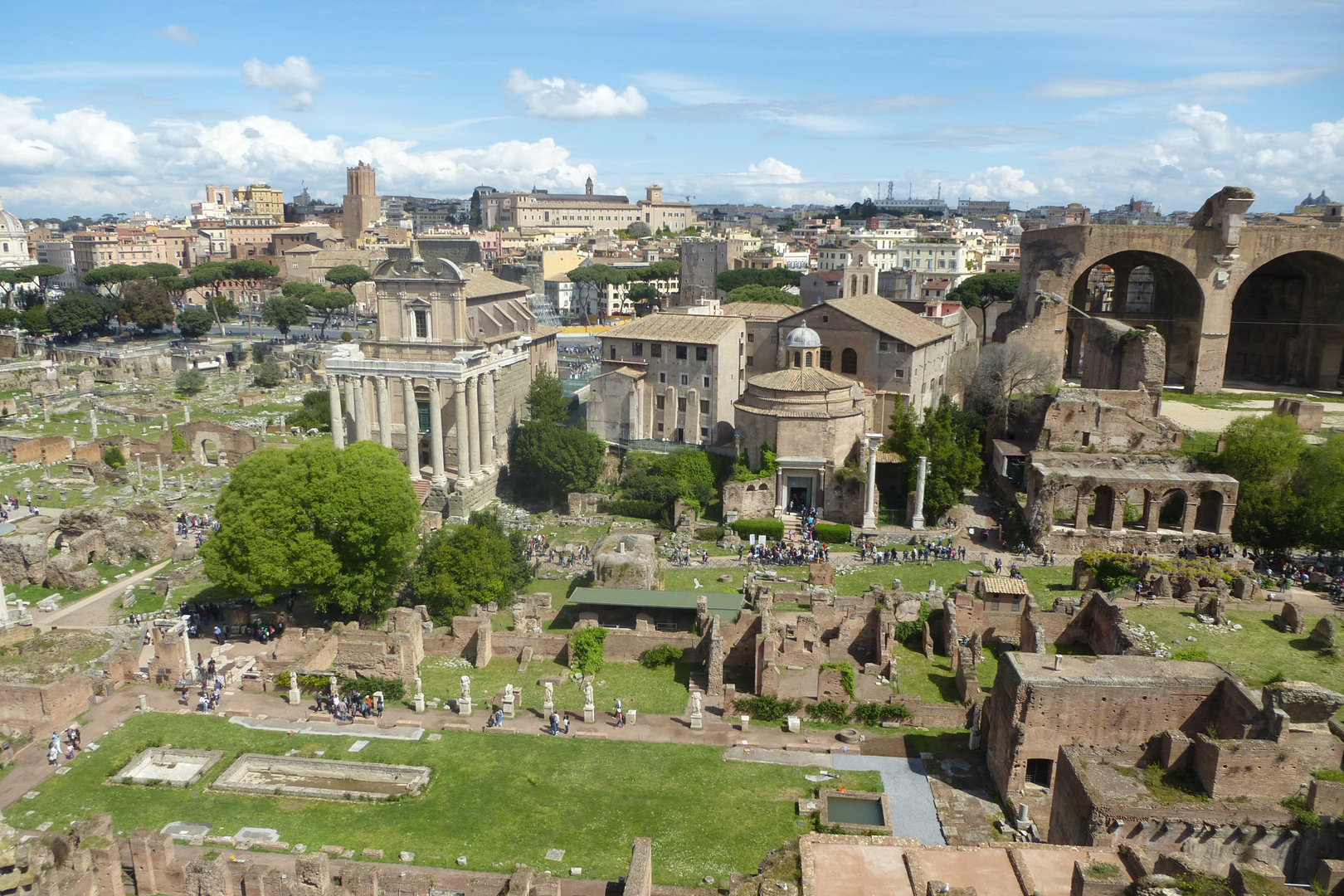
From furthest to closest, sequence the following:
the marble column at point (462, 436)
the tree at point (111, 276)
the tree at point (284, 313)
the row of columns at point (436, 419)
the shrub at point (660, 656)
A: 1. the tree at point (111, 276)
2. the tree at point (284, 313)
3. the row of columns at point (436, 419)
4. the marble column at point (462, 436)
5. the shrub at point (660, 656)

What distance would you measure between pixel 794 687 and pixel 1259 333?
157 ft

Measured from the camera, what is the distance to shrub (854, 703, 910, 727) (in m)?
27.1

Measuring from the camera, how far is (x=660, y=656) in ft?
102

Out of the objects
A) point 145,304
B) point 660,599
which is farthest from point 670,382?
point 145,304

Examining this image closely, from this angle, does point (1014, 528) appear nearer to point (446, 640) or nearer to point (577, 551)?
point (577, 551)

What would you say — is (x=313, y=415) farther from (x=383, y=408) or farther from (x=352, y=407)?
(x=383, y=408)

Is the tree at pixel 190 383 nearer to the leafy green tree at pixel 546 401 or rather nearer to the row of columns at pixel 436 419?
the row of columns at pixel 436 419

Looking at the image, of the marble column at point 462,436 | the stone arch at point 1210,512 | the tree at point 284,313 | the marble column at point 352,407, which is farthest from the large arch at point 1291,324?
the tree at point 284,313

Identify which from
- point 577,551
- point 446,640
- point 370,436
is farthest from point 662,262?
point 446,640

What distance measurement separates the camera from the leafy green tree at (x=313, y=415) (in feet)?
209

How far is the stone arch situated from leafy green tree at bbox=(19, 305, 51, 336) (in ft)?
360

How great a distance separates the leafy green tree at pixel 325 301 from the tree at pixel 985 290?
226 ft

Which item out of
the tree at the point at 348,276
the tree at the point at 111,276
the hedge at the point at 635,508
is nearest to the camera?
the hedge at the point at 635,508

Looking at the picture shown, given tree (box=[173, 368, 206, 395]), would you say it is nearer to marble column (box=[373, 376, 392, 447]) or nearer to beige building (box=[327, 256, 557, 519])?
beige building (box=[327, 256, 557, 519])
